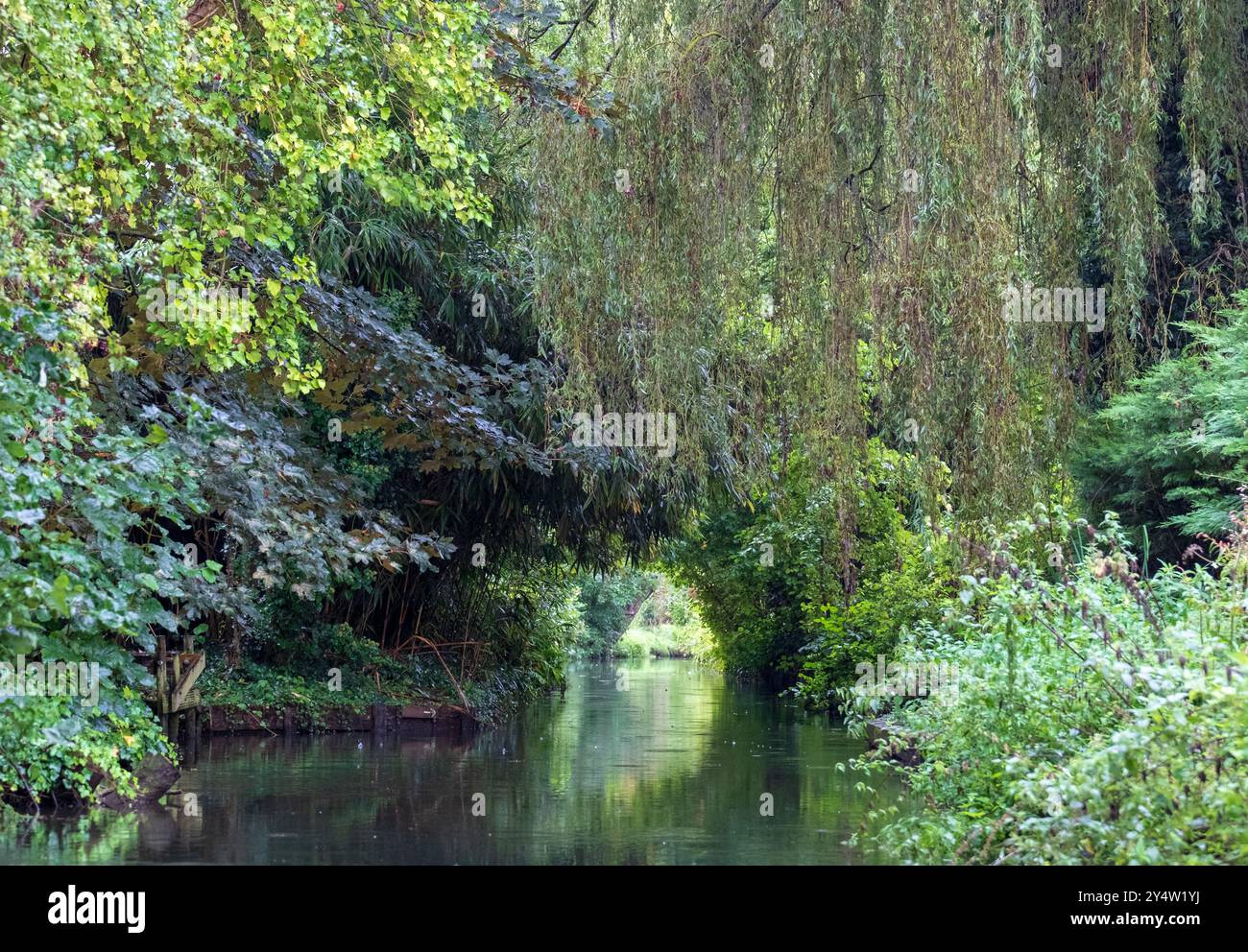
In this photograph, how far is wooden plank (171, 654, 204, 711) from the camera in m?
Result: 13.1

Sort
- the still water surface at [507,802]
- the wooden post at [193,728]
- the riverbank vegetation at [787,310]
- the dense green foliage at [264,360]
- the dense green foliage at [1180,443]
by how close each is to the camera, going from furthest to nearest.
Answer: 1. the wooden post at [193,728]
2. the dense green foliage at [1180,443]
3. the still water surface at [507,802]
4. the dense green foliage at [264,360]
5. the riverbank vegetation at [787,310]

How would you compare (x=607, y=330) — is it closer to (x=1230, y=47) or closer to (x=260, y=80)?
(x=260, y=80)

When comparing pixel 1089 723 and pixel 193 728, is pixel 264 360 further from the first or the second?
pixel 1089 723

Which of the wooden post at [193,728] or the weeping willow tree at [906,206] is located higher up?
the weeping willow tree at [906,206]

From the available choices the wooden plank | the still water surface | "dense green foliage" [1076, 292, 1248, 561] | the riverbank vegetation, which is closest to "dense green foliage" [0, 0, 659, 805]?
the riverbank vegetation

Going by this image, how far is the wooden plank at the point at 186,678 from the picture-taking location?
13.1 metres

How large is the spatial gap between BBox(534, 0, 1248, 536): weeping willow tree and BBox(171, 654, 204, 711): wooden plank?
5.53m

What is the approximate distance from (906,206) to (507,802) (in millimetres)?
5612

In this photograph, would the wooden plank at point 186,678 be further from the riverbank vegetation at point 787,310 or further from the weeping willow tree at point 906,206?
the weeping willow tree at point 906,206

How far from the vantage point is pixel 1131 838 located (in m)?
5.29

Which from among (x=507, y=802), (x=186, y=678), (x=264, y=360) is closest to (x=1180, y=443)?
(x=507, y=802)

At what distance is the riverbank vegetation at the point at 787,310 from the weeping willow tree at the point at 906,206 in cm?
2

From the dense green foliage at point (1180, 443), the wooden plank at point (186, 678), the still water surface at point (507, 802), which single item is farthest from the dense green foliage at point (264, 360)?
the dense green foliage at point (1180, 443)
